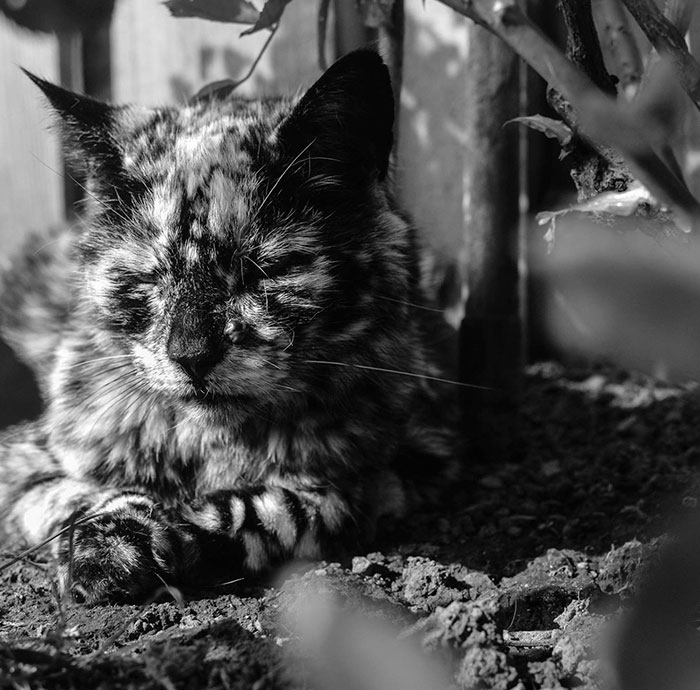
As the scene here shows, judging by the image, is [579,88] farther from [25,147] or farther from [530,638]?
[25,147]

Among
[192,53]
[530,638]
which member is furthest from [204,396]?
[192,53]

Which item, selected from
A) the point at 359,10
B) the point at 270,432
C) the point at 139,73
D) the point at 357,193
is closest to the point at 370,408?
the point at 270,432

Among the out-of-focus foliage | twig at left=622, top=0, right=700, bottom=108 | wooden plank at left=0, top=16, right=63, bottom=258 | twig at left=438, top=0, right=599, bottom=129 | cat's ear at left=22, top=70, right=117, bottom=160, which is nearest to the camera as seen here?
twig at left=438, top=0, right=599, bottom=129

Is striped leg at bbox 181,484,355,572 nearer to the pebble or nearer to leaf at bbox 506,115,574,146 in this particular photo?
the pebble

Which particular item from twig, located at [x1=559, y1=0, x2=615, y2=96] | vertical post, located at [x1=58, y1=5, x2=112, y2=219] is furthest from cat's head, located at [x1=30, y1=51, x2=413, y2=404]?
vertical post, located at [x1=58, y1=5, x2=112, y2=219]

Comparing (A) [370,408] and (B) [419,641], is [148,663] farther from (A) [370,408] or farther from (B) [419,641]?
(A) [370,408]
